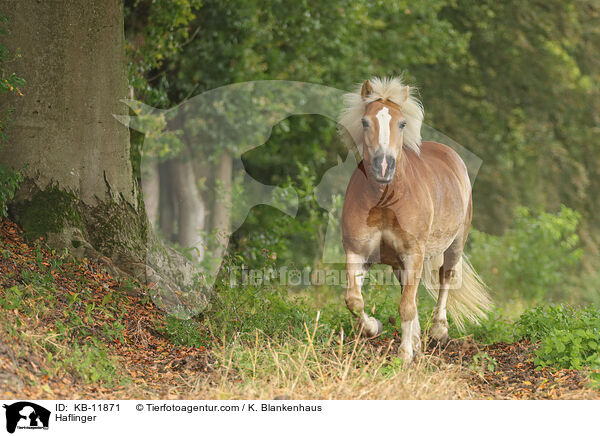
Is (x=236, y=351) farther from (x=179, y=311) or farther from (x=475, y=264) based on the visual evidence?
(x=475, y=264)

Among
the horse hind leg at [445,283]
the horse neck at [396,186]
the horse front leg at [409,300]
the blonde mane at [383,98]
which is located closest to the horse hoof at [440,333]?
the horse hind leg at [445,283]

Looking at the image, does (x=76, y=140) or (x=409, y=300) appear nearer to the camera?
(x=409, y=300)

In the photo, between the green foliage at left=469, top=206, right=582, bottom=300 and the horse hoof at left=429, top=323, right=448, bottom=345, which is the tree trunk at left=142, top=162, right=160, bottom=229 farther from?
the horse hoof at left=429, top=323, right=448, bottom=345

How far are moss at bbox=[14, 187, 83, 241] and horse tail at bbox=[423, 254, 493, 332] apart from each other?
3586 millimetres

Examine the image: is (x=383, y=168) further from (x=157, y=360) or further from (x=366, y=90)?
(x=157, y=360)

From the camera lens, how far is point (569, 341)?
637 cm

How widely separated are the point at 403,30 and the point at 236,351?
1177 centimetres

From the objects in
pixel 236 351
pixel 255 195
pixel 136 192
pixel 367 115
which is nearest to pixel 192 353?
pixel 236 351

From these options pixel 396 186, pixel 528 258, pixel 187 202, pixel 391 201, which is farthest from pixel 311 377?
pixel 187 202

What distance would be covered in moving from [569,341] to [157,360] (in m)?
3.58

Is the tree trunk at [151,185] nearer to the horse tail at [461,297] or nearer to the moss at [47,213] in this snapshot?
the moss at [47,213]

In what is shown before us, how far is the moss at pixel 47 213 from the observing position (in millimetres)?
7047
